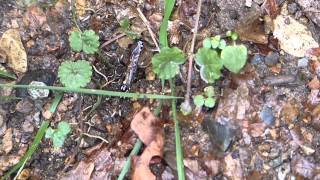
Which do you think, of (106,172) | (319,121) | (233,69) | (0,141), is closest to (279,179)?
(319,121)

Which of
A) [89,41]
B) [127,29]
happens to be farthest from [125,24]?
[89,41]

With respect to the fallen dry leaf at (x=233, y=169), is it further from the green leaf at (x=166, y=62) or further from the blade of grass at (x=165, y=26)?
the blade of grass at (x=165, y=26)

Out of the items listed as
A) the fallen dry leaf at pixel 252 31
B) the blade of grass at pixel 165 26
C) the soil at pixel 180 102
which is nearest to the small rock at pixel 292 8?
the soil at pixel 180 102

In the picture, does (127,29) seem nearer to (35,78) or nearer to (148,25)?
(148,25)

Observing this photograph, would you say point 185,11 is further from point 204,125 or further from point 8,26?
point 8,26

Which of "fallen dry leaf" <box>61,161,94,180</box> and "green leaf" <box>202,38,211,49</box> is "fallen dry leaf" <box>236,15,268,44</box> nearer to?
"green leaf" <box>202,38,211,49</box>

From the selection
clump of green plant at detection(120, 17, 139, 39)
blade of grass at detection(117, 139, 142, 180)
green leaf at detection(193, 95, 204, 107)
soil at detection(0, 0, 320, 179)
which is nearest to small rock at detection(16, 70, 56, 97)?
soil at detection(0, 0, 320, 179)
